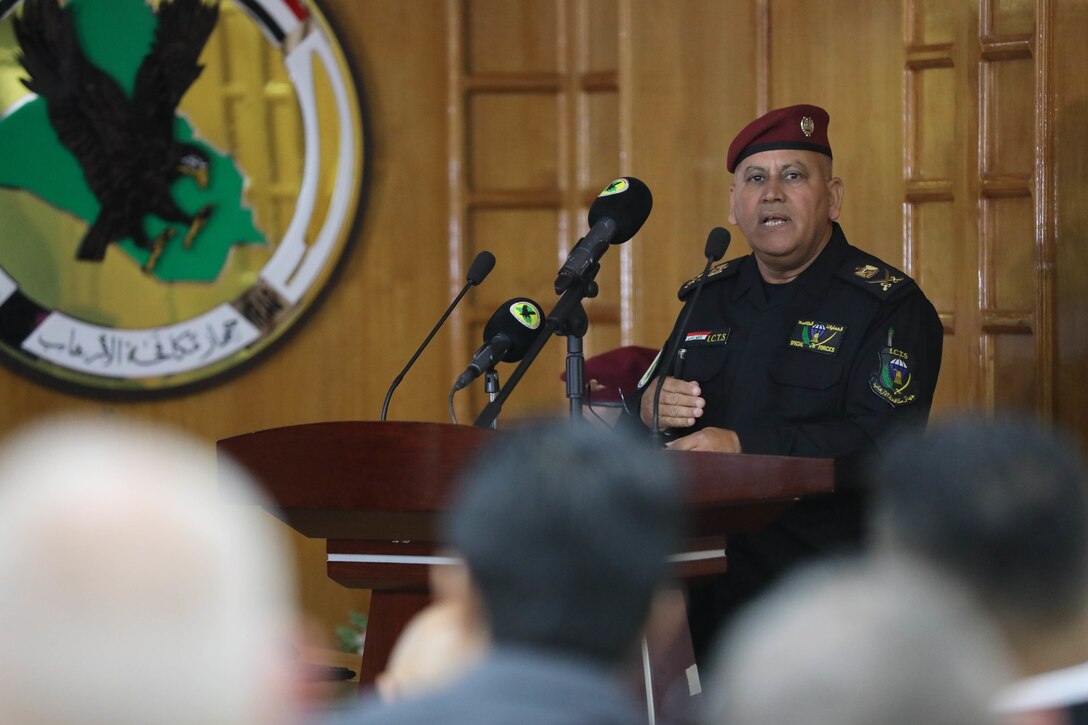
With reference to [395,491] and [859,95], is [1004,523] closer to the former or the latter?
[395,491]

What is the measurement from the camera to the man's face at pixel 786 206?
3.17 metres

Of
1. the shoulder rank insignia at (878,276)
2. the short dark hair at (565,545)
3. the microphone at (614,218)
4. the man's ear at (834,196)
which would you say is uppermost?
the man's ear at (834,196)

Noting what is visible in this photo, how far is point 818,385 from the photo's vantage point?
2.96m

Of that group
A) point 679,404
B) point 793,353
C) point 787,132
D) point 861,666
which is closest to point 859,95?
point 787,132

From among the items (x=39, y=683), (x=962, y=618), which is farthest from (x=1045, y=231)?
(x=39, y=683)

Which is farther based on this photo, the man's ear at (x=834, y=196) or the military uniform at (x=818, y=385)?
the man's ear at (x=834, y=196)

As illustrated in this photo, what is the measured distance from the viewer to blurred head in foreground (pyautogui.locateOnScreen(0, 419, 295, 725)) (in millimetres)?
776

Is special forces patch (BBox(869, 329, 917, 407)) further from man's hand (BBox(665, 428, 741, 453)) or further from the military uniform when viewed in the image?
man's hand (BBox(665, 428, 741, 453))

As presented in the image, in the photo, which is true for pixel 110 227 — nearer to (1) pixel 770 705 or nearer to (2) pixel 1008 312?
(2) pixel 1008 312

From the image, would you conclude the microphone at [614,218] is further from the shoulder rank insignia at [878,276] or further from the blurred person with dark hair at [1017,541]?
the blurred person with dark hair at [1017,541]

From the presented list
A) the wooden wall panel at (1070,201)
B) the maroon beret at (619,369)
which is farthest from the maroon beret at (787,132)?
the wooden wall panel at (1070,201)

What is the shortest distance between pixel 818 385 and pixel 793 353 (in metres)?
0.10

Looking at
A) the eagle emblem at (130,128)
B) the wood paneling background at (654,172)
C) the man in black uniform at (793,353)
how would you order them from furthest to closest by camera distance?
1. the eagle emblem at (130,128)
2. the wood paneling background at (654,172)
3. the man in black uniform at (793,353)

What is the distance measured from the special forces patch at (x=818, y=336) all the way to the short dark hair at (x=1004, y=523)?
1.93 m
